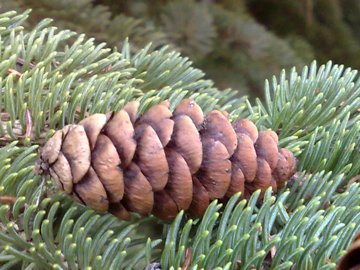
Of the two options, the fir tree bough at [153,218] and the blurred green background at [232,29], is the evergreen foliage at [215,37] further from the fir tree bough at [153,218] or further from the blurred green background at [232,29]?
the fir tree bough at [153,218]

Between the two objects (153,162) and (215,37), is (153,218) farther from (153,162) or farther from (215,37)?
(215,37)

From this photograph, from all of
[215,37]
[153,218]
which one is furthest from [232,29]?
[153,218]

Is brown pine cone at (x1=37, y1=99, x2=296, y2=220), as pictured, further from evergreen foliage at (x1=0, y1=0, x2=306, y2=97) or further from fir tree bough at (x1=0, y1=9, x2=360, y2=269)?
evergreen foliage at (x1=0, y1=0, x2=306, y2=97)

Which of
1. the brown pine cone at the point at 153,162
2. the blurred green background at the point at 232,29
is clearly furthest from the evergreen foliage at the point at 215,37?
the brown pine cone at the point at 153,162

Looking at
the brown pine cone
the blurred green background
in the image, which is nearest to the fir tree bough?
the brown pine cone

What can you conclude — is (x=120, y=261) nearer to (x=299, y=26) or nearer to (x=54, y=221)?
(x=54, y=221)

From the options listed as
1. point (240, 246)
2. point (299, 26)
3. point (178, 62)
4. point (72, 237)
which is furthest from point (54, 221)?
point (299, 26)
